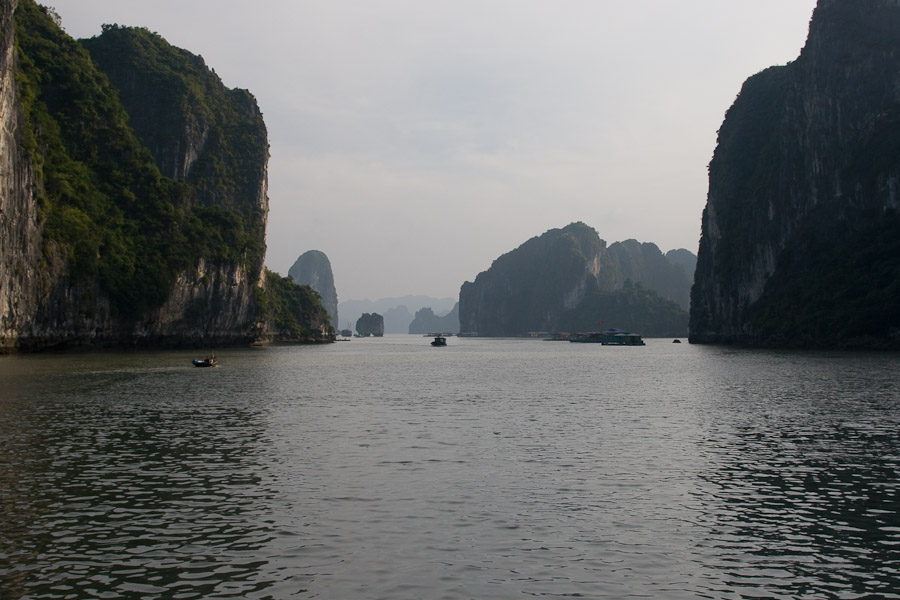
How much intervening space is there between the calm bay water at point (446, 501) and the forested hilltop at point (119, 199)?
182 ft

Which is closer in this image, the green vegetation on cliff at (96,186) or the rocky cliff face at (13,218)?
the rocky cliff face at (13,218)

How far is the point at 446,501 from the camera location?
18328mm

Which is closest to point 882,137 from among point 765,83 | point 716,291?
point 716,291

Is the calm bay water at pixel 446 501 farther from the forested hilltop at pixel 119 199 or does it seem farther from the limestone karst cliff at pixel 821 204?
the limestone karst cliff at pixel 821 204

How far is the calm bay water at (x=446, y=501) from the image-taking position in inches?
505

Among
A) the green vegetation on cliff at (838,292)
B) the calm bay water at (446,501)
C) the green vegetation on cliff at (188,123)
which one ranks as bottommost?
the calm bay water at (446,501)

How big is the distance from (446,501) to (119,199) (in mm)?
111359

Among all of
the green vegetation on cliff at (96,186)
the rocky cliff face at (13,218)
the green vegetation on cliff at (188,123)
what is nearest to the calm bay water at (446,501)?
the rocky cliff face at (13,218)

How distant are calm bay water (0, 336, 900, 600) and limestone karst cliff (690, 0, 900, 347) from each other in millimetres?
87210

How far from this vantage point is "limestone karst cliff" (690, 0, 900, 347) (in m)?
116

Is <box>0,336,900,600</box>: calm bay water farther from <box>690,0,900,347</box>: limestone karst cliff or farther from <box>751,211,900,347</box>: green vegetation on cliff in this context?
<box>690,0,900,347</box>: limestone karst cliff

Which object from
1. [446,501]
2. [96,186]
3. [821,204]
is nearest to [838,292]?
[821,204]

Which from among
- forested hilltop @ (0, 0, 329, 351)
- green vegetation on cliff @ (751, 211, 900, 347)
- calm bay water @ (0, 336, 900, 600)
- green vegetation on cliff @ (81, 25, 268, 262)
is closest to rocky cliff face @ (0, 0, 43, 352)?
forested hilltop @ (0, 0, 329, 351)

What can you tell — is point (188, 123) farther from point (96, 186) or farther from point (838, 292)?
point (838, 292)
